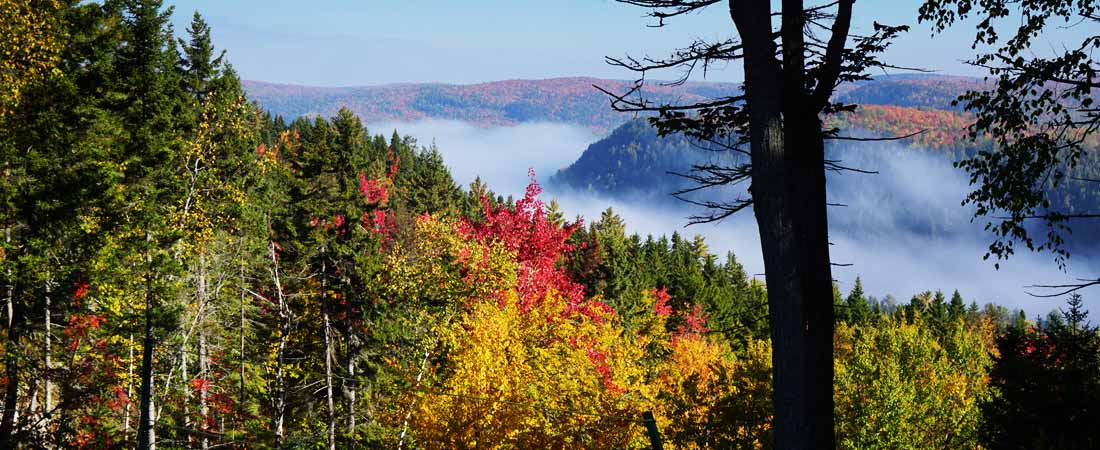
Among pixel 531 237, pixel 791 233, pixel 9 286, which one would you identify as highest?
pixel 791 233

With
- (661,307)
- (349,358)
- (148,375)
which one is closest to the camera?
(148,375)

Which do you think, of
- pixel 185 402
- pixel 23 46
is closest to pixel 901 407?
pixel 185 402

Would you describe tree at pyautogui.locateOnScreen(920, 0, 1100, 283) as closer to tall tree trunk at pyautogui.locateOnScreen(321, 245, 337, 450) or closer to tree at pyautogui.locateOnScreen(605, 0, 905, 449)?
tree at pyautogui.locateOnScreen(605, 0, 905, 449)

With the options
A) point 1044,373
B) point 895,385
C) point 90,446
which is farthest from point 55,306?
point 895,385

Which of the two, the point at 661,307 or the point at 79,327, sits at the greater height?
the point at 79,327

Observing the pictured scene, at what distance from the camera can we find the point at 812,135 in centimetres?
562

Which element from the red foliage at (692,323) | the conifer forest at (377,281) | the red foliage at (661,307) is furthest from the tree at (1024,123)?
the red foliage at (692,323)

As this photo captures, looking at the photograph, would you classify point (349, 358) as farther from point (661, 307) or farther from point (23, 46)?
point (661, 307)

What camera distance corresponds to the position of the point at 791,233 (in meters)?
5.44

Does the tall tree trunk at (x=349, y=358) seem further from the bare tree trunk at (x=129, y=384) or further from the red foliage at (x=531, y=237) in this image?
the red foliage at (x=531, y=237)

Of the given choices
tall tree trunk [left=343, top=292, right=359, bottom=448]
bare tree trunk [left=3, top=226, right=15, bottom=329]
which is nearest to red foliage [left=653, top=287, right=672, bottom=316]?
tall tree trunk [left=343, top=292, right=359, bottom=448]

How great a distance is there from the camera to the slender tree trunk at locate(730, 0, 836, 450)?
17.6 ft

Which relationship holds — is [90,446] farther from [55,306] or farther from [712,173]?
[712,173]

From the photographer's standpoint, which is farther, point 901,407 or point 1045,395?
point 901,407
